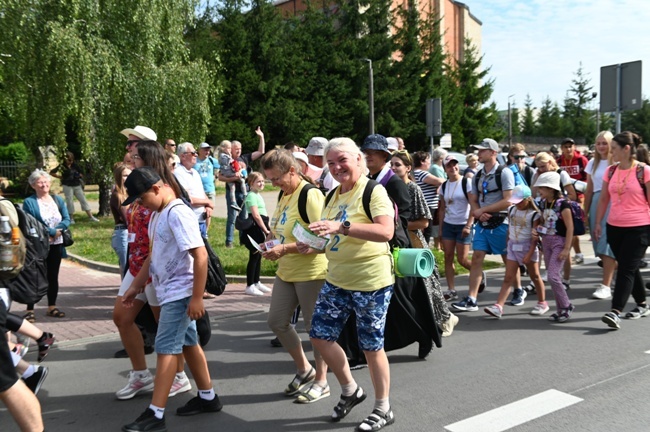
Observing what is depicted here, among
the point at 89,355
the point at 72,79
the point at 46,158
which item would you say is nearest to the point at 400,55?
the point at 46,158

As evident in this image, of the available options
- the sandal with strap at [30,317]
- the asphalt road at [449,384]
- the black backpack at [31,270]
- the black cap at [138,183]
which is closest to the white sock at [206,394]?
the asphalt road at [449,384]

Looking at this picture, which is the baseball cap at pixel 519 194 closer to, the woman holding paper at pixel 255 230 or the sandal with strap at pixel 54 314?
the woman holding paper at pixel 255 230

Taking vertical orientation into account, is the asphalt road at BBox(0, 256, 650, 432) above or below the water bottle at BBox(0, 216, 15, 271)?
below

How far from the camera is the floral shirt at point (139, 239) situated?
4340 millimetres

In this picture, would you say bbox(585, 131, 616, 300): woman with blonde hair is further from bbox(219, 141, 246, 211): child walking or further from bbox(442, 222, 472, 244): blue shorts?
bbox(219, 141, 246, 211): child walking

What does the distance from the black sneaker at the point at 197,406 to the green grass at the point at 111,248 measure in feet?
16.5

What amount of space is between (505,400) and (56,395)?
3.32 metres

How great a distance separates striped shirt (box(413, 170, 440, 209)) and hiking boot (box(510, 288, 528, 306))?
4.68ft

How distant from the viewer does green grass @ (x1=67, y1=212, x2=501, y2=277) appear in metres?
9.67

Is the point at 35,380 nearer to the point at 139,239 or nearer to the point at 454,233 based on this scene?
the point at 139,239

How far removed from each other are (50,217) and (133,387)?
10.4ft

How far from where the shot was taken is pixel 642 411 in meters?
4.06

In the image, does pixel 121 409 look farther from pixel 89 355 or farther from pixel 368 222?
pixel 368 222

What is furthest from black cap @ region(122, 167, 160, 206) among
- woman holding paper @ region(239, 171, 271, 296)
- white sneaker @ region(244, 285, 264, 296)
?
white sneaker @ region(244, 285, 264, 296)
